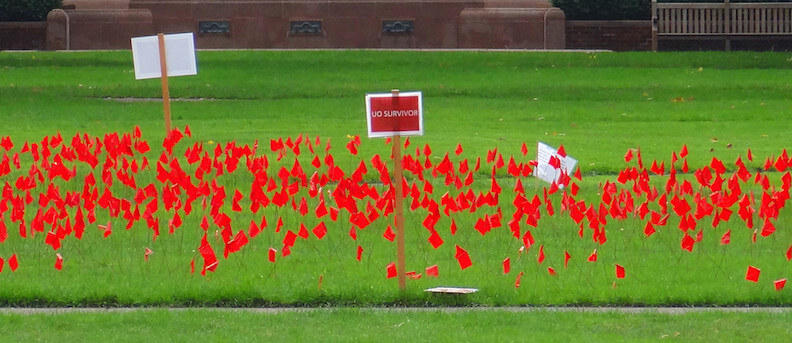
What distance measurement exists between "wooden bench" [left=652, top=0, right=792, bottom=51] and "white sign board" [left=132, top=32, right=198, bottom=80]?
17773mm

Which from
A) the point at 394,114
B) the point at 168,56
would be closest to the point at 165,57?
the point at 168,56

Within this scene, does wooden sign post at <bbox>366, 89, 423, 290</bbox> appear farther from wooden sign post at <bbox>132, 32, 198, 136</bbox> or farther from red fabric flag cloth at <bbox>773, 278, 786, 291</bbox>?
wooden sign post at <bbox>132, 32, 198, 136</bbox>

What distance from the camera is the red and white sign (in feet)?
30.1

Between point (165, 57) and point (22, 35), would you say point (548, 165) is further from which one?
point (22, 35)

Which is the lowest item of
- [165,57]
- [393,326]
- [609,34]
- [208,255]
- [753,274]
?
[393,326]

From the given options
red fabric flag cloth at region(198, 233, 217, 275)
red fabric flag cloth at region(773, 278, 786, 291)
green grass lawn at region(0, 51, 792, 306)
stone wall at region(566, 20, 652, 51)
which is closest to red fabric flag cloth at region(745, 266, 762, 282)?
red fabric flag cloth at region(773, 278, 786, 291)

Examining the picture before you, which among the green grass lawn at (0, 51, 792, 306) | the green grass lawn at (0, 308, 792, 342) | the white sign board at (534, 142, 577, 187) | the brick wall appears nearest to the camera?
the green grass lawn at (0, 308, 792, 342)

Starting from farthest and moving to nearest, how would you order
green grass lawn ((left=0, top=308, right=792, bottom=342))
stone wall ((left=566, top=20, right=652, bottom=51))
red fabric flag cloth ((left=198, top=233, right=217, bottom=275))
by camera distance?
1. stone wall ((left=566, top=20, right=652, bottom=51))
2. red fabric flag cloth ((left=198, top=233, right=217, bottom=275))
3. green grass lawn ((left=0, top=308, right=792, bottom=342))

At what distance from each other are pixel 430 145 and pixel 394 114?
9220 mm

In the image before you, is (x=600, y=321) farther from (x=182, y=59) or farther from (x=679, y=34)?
(x=679, y=34)

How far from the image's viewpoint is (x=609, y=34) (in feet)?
112

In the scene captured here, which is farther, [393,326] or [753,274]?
[753,274]

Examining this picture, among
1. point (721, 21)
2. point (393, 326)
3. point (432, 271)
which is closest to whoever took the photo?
point (393, 326)

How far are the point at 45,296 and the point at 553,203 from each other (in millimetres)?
5213
